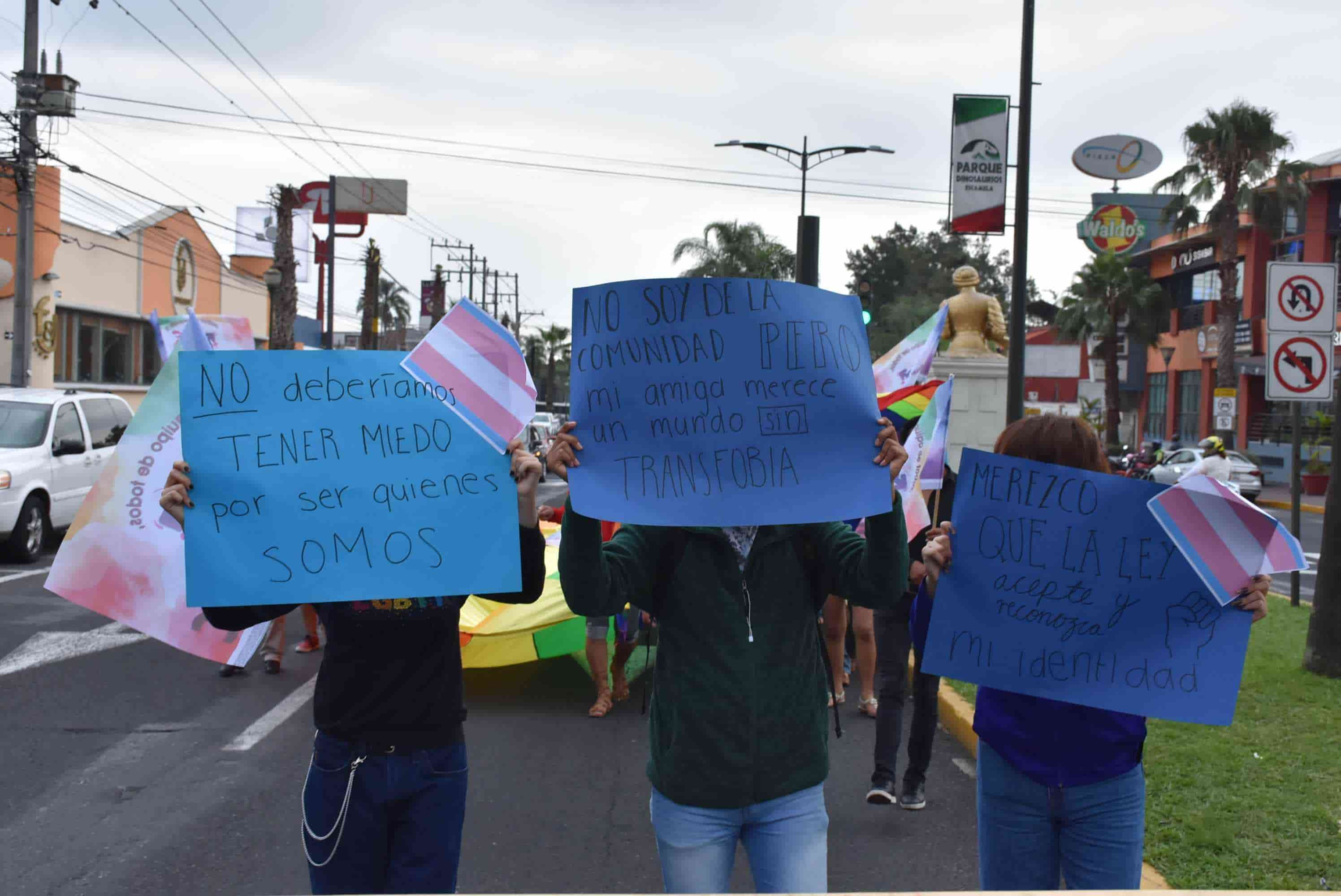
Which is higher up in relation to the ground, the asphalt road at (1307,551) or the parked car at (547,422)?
the parked car at (547,422)

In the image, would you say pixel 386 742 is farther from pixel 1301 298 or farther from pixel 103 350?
pixel 103 350

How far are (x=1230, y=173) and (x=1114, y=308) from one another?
9026mm

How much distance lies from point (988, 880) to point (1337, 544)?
19.4 ft

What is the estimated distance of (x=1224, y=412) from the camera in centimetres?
2755

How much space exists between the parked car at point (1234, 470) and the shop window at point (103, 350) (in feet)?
91.1

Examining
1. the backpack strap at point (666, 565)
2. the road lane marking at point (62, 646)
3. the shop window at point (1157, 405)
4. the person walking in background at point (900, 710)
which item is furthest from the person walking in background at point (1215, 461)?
the shop window at point (1157, 405)

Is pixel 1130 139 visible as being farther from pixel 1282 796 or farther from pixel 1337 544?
pixel 1282 796

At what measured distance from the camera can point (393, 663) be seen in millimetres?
2832

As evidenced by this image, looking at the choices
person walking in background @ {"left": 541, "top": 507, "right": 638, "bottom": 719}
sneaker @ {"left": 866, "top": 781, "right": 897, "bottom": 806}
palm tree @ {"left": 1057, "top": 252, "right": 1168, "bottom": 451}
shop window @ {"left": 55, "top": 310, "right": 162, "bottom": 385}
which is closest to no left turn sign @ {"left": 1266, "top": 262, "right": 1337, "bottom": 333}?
person walking in background @ {"left": 541, "top": 507, "right": 638, "bottom": 719}

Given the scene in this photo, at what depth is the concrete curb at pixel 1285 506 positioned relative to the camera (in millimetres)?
27938

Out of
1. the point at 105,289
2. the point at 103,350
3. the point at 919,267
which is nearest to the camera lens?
the point at 105,289

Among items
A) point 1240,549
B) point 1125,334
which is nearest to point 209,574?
point 1240,549

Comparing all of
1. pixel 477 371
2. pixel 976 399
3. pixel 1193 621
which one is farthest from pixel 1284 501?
pixel 477 371

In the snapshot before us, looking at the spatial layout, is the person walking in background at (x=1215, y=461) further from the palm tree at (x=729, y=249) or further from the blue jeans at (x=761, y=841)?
the palm tree at (x=729, y=249)
